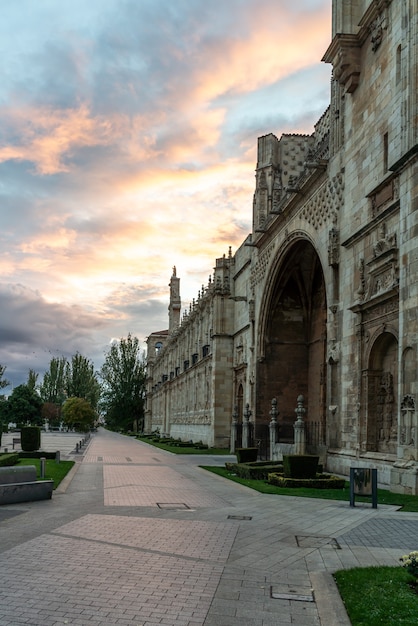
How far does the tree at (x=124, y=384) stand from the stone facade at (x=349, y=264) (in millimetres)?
59294

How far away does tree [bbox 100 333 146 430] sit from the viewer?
95.9 metres

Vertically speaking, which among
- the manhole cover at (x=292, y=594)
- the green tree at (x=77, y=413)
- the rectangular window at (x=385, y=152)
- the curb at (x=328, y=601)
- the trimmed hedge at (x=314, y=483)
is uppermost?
the rectangular window at (x=385, y=152)

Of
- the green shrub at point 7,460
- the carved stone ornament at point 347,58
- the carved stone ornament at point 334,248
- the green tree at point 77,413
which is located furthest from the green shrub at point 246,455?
the green tree at point 77,413

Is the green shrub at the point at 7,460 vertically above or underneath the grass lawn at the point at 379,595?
underneath

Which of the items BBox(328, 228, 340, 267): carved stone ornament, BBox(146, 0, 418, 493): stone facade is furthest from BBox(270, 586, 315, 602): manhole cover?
BBox(328, 228, 340, 267): carved stone ornament

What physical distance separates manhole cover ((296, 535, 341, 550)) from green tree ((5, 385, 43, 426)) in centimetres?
6669

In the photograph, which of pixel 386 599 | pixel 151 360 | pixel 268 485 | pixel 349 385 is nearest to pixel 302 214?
pixel 349 385

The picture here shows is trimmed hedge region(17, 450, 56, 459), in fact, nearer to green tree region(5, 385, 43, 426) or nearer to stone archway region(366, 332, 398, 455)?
stone archway region(366, 332, 398, 455)

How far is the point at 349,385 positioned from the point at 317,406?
11.6 m

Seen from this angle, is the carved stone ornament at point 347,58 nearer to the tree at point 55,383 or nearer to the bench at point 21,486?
the bench at point 21,486

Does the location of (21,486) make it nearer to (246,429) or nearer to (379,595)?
(379,595)

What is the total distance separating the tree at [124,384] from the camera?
95.9 m

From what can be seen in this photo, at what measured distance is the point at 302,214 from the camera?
27062 millimetres

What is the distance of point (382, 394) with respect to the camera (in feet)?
61.3
